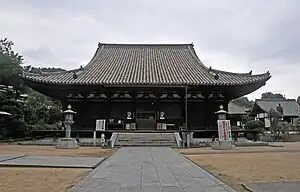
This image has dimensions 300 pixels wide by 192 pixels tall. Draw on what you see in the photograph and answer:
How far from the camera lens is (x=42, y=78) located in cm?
2614

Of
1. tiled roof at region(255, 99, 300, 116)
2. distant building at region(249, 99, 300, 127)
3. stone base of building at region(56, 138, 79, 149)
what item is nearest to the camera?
stone base of building at region(56, 138, 79, 149)

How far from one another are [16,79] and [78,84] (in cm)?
652

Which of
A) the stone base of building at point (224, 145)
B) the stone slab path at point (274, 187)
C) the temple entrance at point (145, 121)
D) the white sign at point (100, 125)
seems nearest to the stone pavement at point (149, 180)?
the stone slab path at point (274, 187)

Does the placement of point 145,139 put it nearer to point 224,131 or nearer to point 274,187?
point 224,131

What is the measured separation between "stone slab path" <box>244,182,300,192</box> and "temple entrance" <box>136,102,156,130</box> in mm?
19579

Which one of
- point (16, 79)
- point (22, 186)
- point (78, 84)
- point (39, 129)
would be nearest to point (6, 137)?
point (39, 129)

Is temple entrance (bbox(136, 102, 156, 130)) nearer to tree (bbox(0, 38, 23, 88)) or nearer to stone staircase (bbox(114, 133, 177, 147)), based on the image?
stone staircase (bbox(114, 133, 177, 147))

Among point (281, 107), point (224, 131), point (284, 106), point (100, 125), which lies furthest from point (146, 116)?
point (284, 106)

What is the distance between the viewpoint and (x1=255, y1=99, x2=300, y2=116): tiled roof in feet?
186

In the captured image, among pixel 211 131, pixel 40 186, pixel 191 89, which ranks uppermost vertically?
pixel 191 89

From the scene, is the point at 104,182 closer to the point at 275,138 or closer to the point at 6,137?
the point at 6,137

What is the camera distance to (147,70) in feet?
96.8

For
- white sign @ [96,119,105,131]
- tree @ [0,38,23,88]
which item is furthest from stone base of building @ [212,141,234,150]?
tree @ [0,38,23,88]

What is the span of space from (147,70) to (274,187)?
75.4 feet
